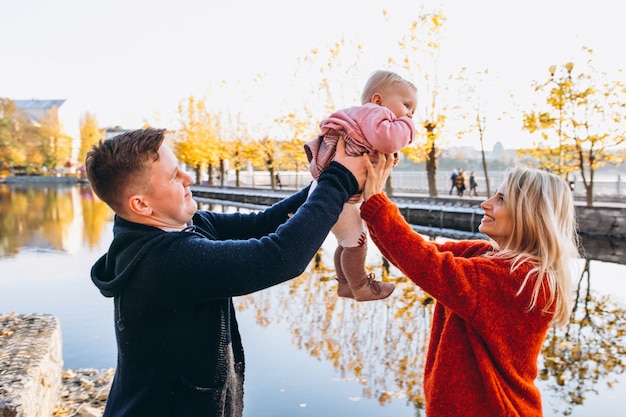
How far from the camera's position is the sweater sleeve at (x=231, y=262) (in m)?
1.33

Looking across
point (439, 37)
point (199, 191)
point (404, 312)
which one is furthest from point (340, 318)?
point (199, 191)

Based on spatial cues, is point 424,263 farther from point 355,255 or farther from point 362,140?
point 362,140

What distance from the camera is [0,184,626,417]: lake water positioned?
193 inches

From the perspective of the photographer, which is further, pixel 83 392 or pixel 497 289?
pixel 83 392

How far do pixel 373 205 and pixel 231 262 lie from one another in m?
0.59

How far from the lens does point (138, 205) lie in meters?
1.43

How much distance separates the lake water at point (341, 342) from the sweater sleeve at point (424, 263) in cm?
330

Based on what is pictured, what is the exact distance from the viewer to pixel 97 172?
4.60 feet

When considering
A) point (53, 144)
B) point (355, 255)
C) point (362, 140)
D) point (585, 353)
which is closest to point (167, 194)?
point (362, 140)

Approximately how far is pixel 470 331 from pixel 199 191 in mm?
35227

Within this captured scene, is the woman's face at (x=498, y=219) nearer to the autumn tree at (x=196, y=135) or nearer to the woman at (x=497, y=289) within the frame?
the woman at (x=497, y=289)

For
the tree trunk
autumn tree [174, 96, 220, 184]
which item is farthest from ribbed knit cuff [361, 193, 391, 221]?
autumn tree [174, 96, 220, 184]

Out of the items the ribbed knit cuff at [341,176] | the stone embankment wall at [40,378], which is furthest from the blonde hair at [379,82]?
the stone embankment wall at [40,378]

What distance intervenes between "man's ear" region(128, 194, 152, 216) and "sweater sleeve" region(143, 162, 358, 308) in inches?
5.3
